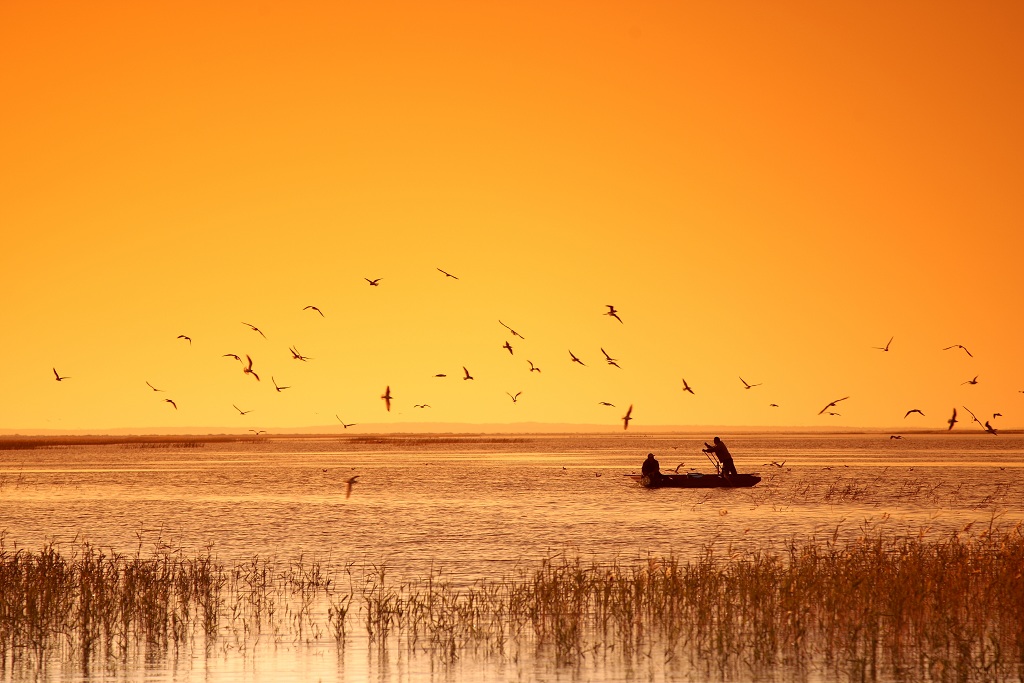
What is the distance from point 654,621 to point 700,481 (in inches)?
1583

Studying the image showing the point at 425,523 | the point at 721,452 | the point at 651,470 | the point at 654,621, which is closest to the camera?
the point at 654,621

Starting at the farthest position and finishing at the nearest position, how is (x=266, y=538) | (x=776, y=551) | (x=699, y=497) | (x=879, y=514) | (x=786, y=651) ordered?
(x=699, y=497) < (x=879, y=514) < (x=266, y=538) < (x=776, y=551) < (x=786, y=651)

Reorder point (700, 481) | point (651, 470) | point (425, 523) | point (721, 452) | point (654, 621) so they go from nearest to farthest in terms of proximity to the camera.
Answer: point (654, 621) < point (425, 523) < point (721, 452) < point (700, 481) < point (651, 470)

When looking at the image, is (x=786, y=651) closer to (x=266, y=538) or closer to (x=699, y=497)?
(x=266, y=538)

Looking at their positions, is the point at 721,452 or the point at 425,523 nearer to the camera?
the point at 425,523

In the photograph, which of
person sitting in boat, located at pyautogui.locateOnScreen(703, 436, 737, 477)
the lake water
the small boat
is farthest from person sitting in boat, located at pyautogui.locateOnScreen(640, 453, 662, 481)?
person sitting in boat, located at pyautogui.locateOnScreen(703, 436, 737, 477)

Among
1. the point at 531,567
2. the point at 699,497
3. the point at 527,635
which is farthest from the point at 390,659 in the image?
the point at 699,497

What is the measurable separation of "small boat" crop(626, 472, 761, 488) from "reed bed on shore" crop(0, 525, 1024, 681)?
1407 inches

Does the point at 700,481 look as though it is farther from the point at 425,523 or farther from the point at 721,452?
the point at 425,523

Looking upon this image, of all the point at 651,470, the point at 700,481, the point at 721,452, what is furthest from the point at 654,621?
the point at 651,470

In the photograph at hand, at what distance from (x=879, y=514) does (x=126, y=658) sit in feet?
139

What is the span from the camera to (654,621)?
2269 centimetres

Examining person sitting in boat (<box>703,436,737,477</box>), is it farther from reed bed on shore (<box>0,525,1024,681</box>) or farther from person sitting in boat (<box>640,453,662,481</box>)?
reed bed on shore (<box>0,525,1024,681</box>)

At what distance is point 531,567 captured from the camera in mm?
34594
